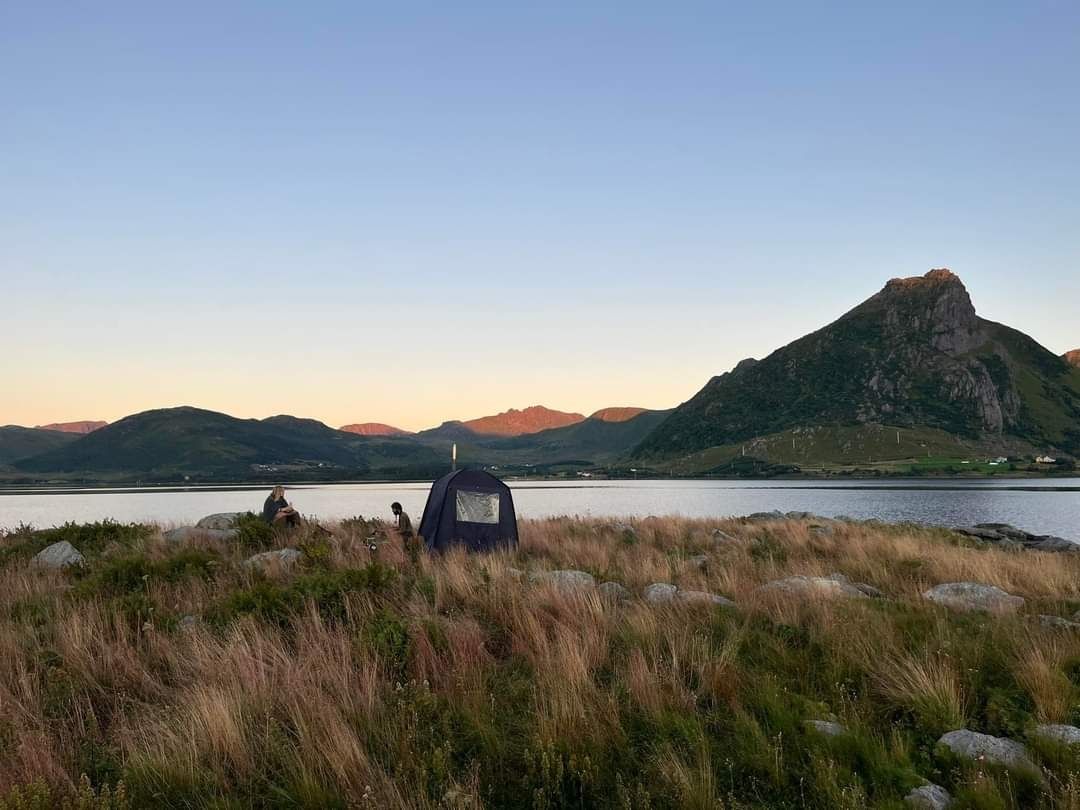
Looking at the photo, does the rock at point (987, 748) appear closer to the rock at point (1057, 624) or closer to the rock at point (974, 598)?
the rock at point (1057, 624)

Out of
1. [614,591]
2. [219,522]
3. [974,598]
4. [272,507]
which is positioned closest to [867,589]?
[974,598]

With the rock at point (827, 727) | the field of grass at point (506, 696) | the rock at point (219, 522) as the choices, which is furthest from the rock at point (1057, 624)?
the rock at point (219, 522)

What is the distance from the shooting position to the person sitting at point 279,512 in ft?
57.9

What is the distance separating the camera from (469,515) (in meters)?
17.2

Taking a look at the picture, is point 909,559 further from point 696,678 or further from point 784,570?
point 696,678

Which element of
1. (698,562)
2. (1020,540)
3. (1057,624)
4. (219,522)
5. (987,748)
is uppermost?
(219,522)

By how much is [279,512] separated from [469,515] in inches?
216

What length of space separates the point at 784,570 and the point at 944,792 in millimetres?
9003

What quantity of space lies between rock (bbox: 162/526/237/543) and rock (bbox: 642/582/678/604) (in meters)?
12.0

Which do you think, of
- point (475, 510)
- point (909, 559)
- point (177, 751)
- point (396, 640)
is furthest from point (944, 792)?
point (475, 510)

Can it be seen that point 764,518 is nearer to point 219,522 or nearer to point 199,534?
point 219,522

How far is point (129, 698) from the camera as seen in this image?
6.10 meters

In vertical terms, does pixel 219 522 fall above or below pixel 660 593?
above

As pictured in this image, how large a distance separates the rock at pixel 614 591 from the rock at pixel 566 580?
178mm
